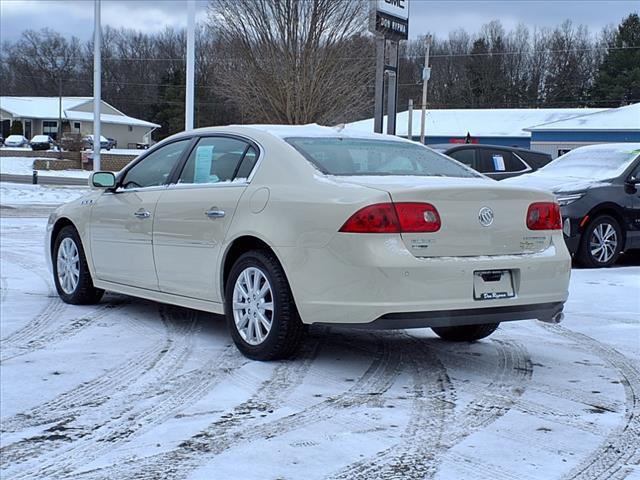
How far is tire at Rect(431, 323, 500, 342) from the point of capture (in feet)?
18.7

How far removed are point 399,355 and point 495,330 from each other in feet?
3.56

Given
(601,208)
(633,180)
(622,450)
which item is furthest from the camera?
(633,180)

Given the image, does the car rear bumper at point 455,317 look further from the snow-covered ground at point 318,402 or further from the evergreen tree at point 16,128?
the evergreen tree at point 16,128

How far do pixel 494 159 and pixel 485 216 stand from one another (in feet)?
29.5

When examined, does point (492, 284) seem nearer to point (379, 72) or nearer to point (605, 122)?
point (379, 72)

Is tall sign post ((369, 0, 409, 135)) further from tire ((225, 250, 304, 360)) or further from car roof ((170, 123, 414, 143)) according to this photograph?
tire ((225, 250, 304, 360))

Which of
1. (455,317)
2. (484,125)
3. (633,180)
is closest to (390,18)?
(633,180)

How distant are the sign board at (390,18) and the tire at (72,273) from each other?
25.1ft

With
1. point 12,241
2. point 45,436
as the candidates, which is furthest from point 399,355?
point 12,241

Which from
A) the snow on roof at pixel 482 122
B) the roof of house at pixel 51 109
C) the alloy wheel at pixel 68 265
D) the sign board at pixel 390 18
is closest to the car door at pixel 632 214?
the sign board at pixel 390 18

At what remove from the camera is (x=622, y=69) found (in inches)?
2520

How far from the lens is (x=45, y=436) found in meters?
3.82

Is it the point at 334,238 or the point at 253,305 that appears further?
Result: the point at 253,305

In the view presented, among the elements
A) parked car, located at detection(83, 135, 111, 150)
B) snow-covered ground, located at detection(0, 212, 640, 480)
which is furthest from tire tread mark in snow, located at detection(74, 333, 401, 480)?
parked car, located at detection(83, 135, 111, 150)
